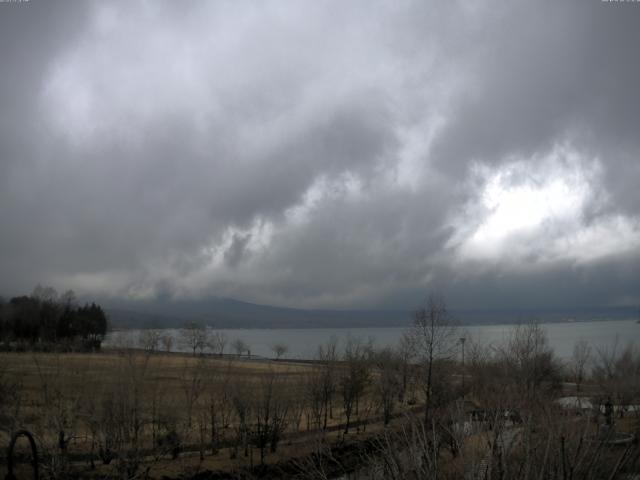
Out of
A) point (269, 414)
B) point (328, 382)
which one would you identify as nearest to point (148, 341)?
point (328, 382)

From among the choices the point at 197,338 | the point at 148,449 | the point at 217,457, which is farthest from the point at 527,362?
the point at 197,338

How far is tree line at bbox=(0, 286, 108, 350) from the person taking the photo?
130 m

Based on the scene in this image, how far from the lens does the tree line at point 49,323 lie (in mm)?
129663

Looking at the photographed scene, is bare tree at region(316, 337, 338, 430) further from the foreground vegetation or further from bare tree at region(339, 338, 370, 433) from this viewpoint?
bare tree at region(339, 338, 370, 433)

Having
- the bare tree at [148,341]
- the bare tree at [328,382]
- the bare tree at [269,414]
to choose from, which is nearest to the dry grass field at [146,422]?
the bare tree at [269,414]

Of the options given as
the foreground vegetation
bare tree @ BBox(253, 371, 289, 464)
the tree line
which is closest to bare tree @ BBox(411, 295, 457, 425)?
the foreground vegetation

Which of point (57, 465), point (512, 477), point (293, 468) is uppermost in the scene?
point (512, 477)

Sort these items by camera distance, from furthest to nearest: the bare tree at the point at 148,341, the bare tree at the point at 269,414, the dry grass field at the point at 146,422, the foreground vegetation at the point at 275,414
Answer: the bare tree at the point at 148,341, the bare tree at the point at 269,414, the dry grass field at the point at 146,422, the foreground vegetation at the point at 275,414

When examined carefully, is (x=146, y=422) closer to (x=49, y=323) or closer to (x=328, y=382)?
(x=328, y=382)

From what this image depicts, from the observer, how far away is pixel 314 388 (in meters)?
53.3

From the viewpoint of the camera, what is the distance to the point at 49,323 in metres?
137

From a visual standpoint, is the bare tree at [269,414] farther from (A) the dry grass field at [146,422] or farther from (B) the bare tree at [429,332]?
(B) the bare tree at [429,332]

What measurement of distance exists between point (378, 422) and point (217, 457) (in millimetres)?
21146

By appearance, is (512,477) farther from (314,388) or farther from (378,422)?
(378,422)
